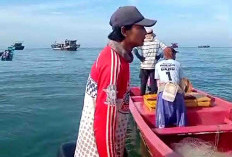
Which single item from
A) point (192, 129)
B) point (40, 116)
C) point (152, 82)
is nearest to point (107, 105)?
point (192, 129)

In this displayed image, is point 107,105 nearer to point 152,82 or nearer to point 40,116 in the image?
point 152,82

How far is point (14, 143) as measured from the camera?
688 cm

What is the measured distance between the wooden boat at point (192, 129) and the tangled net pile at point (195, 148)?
0.07m

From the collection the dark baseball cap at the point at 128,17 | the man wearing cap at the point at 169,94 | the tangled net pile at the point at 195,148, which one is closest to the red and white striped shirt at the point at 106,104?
the dark baseball cap at the point at 128,17

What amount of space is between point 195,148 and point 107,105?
11.6ft

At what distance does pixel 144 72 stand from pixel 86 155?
20.8 feet

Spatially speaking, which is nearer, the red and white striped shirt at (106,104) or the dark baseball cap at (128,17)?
the red and white striped shirt at (106,104)

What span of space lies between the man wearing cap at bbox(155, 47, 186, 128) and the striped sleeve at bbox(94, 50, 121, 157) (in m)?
3.51

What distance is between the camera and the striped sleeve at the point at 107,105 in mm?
1834

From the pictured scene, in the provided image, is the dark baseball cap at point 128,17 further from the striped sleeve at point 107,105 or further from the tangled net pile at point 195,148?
the tangled net pile at point 195,148

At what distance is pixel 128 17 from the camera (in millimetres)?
1939

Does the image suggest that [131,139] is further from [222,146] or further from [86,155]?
[86,155]

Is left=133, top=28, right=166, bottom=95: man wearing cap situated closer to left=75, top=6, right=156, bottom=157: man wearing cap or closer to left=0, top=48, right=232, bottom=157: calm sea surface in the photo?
left=0, top=48, right=232, bottom=157: calm sea surface

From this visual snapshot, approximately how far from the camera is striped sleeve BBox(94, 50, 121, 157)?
6.02 feet
